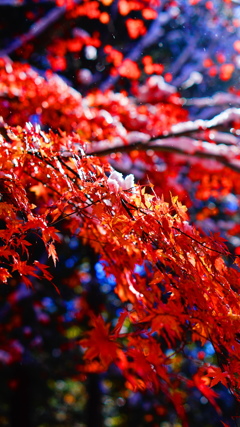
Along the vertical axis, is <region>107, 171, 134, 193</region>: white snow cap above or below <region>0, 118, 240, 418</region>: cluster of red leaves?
above

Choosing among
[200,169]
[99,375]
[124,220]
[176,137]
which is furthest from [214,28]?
[124,220]

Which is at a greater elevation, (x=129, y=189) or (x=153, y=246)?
(x=129, y=189)

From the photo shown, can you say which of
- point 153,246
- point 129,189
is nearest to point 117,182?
point 129,189

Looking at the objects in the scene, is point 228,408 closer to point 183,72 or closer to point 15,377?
point 15,377

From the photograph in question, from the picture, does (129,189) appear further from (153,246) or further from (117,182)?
(153,246)

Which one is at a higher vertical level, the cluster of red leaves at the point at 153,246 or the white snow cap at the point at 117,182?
the white snow cap at the point at 117,182
